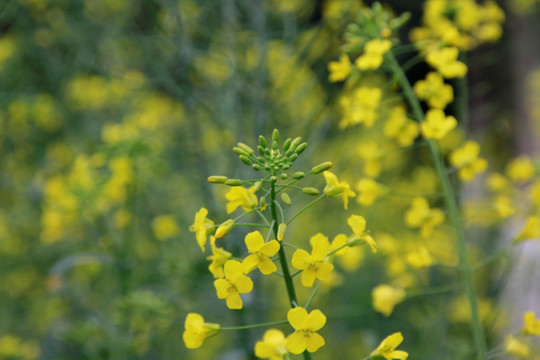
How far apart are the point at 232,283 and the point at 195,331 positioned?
0.12 metres

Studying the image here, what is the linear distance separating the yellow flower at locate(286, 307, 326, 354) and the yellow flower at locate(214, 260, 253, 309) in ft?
0.25

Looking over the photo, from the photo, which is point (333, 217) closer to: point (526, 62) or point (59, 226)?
point (59, 226)

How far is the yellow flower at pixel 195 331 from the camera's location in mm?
763

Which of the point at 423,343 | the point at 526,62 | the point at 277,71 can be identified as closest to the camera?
the point at 423,343

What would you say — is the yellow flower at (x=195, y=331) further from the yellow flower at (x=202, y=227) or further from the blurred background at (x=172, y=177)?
the blurred background at (x=172, y=177)

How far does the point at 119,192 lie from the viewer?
1.67 meters

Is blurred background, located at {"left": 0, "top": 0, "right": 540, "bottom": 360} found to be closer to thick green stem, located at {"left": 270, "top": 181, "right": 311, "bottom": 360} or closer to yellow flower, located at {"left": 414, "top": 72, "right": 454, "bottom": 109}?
yellow flower, located at {"left": 414, "top": 72, "right": 454, "bottom": 109}

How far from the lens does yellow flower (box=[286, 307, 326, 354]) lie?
66 cm

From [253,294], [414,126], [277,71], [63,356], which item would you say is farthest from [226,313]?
[414,126]

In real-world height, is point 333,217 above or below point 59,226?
above

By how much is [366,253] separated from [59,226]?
122cm

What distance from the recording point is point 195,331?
0.77 metres

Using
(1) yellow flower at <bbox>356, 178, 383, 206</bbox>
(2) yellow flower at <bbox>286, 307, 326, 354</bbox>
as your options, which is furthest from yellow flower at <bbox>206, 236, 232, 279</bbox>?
(1) yellow flower at <bbox>356, 178, 383, 206</bbox>

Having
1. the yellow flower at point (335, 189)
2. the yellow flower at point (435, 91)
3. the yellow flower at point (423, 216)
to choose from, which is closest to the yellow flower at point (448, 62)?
the yellow flower at point (435, 91)
